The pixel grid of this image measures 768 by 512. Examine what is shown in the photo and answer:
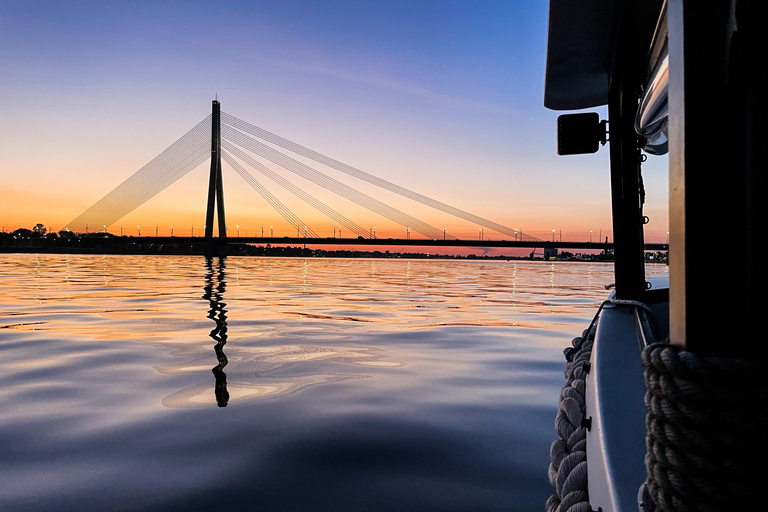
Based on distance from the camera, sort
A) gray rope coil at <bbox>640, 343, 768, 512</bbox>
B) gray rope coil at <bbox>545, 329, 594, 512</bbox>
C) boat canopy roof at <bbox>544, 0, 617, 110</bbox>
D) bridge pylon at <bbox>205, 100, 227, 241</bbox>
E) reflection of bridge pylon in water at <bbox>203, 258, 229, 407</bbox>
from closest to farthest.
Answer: gray rope coil at <bbox>640, 343, 768, 512</bbox> < gray rope coil at <bbox>545, 329, 594, 512</bbox> < boat canopy roof at <bbox>544, 0, 617, 110</bbox> < reflection of bridge pylon in water at <bbox>203, 258, 229, 407</bbox> < bridge pylon at <bbox>205, 100, 227, 241</bbox>

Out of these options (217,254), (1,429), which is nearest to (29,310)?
(1,429)

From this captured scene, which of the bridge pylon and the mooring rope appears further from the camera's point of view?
the bridge pylon

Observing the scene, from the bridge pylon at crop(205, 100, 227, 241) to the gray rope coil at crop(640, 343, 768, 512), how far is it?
28488mm

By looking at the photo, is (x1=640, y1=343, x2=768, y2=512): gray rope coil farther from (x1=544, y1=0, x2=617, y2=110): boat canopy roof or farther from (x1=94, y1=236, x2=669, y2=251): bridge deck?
(x1=94, y1=236, x2=669, y2=251): bridge deck

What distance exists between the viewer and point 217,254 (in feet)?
104

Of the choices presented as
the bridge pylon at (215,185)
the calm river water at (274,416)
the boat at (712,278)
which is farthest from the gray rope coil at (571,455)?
the bridge pylon at (215,185)

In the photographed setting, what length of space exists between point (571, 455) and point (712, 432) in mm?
727

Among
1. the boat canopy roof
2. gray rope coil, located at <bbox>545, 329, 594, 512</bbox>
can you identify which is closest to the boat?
gray rope coil, located at <bbox>545, 329, 594, 512</bbox>

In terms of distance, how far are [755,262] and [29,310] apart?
6615 millimetres

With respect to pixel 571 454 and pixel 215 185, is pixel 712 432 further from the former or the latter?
pixel 215 185

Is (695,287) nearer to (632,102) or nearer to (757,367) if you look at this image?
(757,367)

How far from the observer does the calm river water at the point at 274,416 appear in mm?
1425

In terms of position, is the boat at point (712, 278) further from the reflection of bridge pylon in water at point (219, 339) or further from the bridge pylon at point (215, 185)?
the bridge pylon at point (215, 185)

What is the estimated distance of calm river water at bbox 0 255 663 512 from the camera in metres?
1.42
